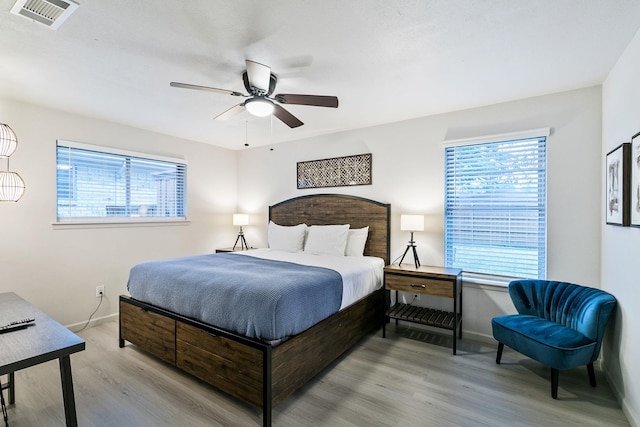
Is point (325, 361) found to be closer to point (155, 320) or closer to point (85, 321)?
point (155, 320)

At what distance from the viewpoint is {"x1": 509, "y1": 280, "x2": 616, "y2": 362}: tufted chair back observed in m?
2.19

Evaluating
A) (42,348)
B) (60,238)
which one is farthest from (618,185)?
(60,238)

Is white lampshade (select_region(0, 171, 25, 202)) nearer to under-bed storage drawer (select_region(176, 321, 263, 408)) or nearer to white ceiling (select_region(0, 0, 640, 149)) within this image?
white ceiling (select_region(0, 0, 640, 149))

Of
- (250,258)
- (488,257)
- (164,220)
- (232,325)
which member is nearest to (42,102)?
(164,220)

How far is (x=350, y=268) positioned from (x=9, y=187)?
3099mm

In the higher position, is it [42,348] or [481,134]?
[481,134]

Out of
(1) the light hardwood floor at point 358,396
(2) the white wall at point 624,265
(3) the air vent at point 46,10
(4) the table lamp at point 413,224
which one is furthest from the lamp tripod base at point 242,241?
(2) the white wall at point 624,265

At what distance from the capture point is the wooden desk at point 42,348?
130 centimetres

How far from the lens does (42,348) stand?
54.9 inches

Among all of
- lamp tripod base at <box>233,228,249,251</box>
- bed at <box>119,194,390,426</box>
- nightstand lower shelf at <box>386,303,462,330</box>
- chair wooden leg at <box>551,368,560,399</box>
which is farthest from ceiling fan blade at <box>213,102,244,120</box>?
chair wooden leg at <box>551,368,560,399</box>

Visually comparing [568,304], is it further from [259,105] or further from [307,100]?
[259,105]

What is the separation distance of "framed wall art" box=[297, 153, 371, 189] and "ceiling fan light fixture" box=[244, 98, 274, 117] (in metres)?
1.87

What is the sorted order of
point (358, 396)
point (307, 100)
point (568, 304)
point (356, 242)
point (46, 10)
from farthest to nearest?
A: point (356, 242), point (568, 304), point (307, 100), point (358, 396), point (46, 10)

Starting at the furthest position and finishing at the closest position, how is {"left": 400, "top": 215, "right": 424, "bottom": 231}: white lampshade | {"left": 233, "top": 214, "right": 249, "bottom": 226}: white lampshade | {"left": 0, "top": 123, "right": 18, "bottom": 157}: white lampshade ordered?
{"left": 233, "top": 214, "right": 249, "bottom": 226}: white lampshade < {"left": 400, "top": 215, "right": 424, "bottom": 231}: white lampshade < {"left": 0, "top": 123, "right": 18, "bottom": 157}: white lampshade
